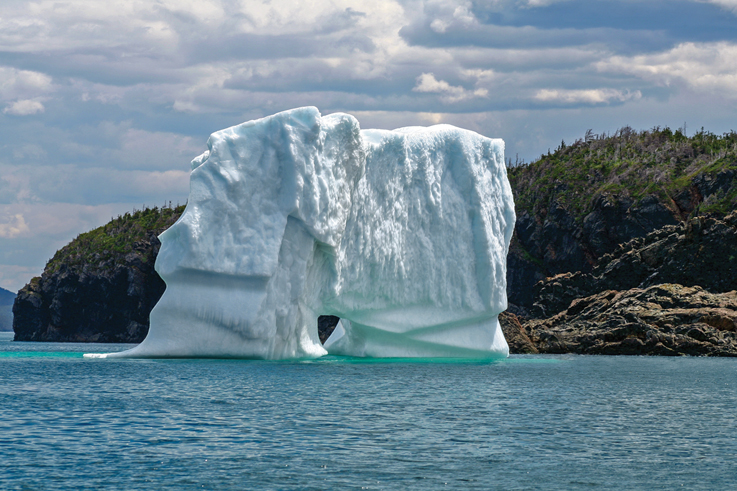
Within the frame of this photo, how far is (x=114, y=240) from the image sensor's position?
95.8m

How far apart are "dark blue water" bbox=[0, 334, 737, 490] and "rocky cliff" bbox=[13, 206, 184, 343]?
2410 inches

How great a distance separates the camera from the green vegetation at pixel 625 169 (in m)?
68.1

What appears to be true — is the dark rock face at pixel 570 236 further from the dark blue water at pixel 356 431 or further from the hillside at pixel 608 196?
the dark blue water at pixel 356 431

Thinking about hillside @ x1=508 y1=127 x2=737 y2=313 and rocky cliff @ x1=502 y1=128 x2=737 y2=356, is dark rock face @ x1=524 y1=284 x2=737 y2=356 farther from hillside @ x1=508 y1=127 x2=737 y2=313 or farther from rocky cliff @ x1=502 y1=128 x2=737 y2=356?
hillside @ x1=508 y1=127 x2=737 y2=313

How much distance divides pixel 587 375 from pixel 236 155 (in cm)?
1489

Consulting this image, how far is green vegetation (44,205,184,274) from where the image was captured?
90944 mm

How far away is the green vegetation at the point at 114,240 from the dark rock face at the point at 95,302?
870 mm

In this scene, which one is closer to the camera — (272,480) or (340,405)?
(272,480)

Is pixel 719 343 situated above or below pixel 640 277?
below

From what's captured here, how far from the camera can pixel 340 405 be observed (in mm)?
18406

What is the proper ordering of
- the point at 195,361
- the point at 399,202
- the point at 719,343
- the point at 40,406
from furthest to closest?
the point at 719,343 → the point at 399,202 → the point at 195,361 → the point at 40,406

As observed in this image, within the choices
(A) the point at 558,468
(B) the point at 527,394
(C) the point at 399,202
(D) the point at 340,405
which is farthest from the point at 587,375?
A: (A) the point at 558,468

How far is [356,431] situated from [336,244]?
16837 mm

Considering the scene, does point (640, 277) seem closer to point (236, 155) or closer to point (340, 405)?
point (236, 155)
